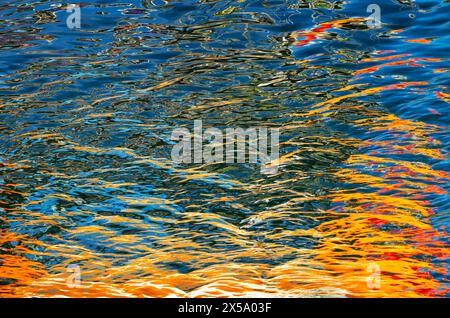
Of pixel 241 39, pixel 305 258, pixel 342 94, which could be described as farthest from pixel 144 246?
pixel 241 39

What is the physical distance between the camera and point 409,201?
5184 mm

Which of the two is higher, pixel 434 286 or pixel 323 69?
pixel 323 69

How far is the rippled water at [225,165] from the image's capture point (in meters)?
4.56

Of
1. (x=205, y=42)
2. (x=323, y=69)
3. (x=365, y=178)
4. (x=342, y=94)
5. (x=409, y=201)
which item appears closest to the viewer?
(x=409, y=201)

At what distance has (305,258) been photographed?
462 cm

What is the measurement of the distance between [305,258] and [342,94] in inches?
108

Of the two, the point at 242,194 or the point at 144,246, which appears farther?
the point at 242,194

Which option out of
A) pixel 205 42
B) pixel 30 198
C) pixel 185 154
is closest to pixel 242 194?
pixel 185 154

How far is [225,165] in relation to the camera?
5.94 meters

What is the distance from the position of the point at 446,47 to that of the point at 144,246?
4.47 meters

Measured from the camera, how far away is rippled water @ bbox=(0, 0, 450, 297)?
4559mm
